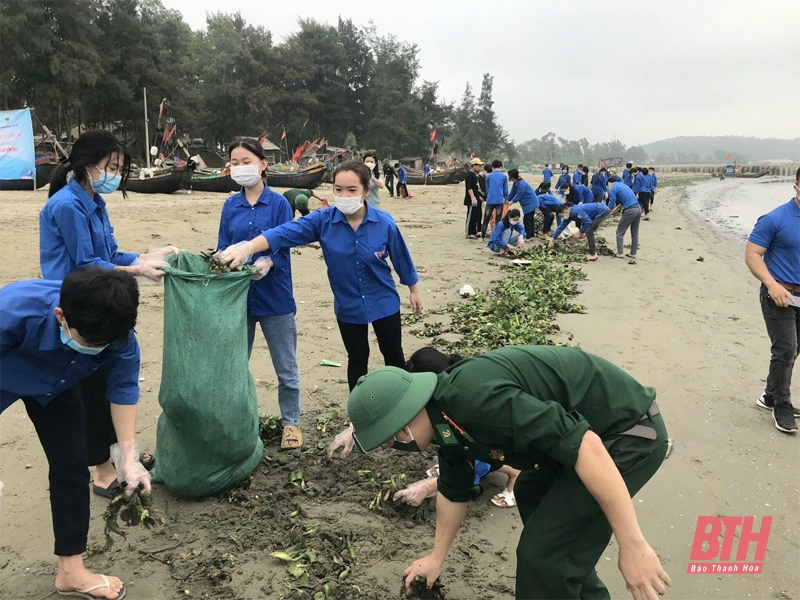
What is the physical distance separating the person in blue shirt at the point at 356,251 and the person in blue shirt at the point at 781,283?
2572 mm

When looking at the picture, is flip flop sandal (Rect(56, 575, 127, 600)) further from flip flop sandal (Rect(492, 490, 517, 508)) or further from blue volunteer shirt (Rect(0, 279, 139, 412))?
flip flop sandal (Rect(492, 490, 517, 508))

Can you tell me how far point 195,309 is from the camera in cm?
271

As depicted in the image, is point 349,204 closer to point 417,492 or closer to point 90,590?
point 417,492

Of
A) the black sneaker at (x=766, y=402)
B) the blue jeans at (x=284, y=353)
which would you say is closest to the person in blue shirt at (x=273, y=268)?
the blue jeans at (x=284, y=353)

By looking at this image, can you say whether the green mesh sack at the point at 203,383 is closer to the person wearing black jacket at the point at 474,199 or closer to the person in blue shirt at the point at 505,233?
the person in blue shirt at the point at 505,233

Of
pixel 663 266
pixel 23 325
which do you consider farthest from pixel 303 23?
pixel 23 325

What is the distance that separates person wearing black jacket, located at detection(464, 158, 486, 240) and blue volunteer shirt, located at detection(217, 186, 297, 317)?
30.2 feet

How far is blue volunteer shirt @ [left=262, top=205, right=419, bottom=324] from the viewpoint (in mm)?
3367

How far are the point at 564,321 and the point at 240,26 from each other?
204 ft

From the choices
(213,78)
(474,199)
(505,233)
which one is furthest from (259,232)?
(213,78)

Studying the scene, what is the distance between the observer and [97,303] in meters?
1.79

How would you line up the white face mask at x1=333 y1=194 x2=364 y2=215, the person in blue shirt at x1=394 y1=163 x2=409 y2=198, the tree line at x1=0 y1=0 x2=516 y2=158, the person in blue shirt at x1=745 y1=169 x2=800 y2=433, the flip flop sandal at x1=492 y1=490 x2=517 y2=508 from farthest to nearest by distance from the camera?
1. the tree line at x1=0 y1=0 x2=516 y2=158
2. the person in blue shirt at x1=394 y1=163 x2=409 y2=198
3. the person in blue shirt at x1=745 y1=169 x2=800 y2=433
4. the white face mask at x1=333 y1=194 x2=364 y2=215
5. the flip flop sandal at x1=492 y1=490 x2=517 y2=508
